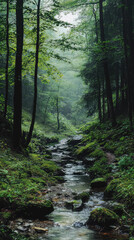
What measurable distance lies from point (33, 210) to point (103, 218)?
1623 mm

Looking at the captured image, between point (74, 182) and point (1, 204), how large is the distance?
429 cm

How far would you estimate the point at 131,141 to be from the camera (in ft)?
31.8

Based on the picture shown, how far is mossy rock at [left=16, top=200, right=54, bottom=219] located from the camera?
4.12 meters

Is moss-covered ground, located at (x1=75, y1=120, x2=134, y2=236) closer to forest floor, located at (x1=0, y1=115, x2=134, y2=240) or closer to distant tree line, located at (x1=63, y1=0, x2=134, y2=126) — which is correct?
forest floor, located at (x1=0, y1=115, x2=134, y2=240)

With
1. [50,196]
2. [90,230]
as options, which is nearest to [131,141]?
[50,196]

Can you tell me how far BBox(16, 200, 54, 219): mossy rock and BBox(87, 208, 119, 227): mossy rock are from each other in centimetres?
109

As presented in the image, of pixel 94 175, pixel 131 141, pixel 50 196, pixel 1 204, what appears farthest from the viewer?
pixel 131 141

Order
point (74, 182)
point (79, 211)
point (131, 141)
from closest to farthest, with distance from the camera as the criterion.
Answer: point (79, 211) → point (74, 182) → point (131, 141)

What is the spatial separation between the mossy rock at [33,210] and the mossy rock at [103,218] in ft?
3.59

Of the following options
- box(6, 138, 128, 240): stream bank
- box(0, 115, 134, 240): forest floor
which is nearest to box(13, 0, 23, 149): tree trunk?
box(0, 115, 134, 240): forest floor

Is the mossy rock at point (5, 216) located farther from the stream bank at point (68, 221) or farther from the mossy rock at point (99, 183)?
the mossy rock at point (99, 183)

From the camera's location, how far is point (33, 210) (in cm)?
429

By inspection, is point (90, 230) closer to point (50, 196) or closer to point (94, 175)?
point (50, 196)

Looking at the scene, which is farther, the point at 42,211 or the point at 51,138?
the point at 51,138
